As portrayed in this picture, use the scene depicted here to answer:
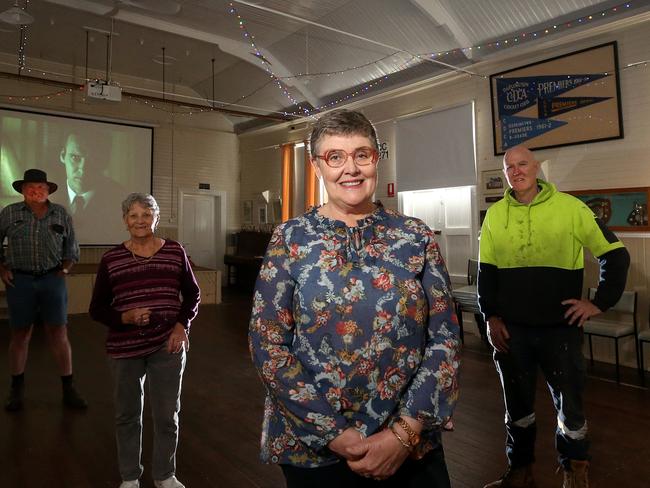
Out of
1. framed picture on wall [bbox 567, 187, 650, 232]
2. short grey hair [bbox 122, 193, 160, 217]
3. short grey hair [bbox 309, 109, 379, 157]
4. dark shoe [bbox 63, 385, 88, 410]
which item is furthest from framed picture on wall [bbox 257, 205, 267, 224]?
short grey hair [bbox 309, 109, 379, 157]

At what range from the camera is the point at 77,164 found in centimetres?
887

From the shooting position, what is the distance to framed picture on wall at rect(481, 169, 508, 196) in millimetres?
5910

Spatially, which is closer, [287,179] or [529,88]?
[529,88]

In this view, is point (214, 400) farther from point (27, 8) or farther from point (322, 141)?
point (27, 8)

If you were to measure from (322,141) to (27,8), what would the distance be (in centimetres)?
751

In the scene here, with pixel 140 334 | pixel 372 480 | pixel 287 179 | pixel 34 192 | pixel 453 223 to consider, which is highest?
pixel 287 179

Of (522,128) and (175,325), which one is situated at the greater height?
(522,128)

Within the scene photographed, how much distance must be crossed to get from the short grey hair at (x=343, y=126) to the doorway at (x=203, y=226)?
9418 millimetres

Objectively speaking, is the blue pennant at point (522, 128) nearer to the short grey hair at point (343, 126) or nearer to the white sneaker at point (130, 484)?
the short grey hair at point (343, 126)

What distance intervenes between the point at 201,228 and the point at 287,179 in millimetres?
2447

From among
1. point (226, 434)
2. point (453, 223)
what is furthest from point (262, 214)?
point (226, 434)

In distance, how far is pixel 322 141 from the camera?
125 centimetres

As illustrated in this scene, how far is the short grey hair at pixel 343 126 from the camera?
1.23m

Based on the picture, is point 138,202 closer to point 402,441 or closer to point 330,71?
point 402,441
